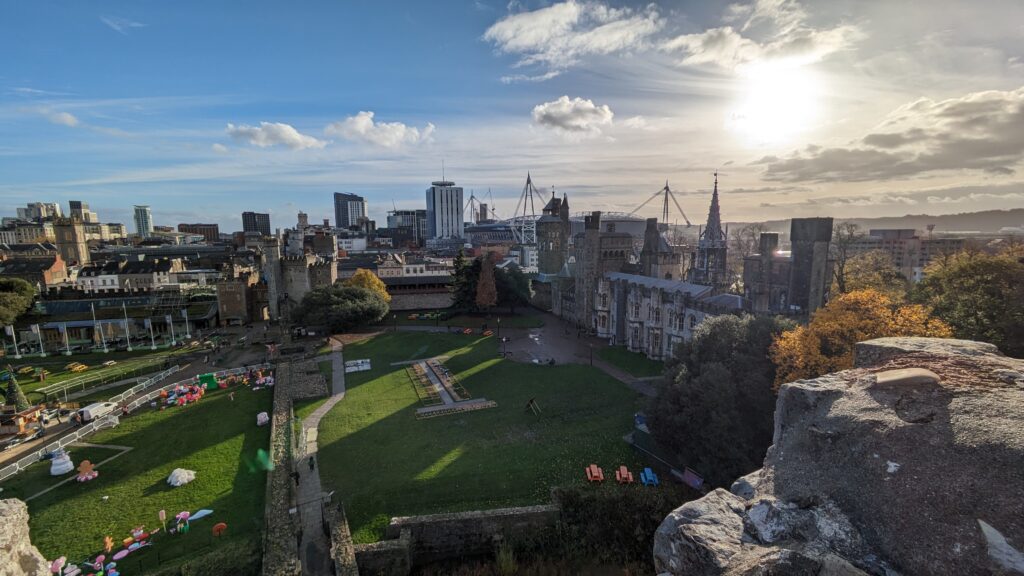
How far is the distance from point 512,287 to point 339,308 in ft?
73.8

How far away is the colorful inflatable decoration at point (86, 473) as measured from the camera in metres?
23.4

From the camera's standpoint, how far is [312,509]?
818 inches

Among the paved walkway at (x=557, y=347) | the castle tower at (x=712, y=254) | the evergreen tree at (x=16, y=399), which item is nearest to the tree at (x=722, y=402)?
the paved walkway at (x=557, y=347)

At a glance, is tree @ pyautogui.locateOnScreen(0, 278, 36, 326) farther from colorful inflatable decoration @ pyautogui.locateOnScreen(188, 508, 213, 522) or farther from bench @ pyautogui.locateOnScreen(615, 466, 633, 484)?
bench @ pyautogui.locateOnScreen(615, 466, 633, 484)

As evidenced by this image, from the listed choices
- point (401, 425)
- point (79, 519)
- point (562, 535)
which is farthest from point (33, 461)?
point (562, 535)

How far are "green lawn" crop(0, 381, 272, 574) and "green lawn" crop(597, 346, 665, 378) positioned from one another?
28.7m

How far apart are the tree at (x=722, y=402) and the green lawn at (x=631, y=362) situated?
1287cm

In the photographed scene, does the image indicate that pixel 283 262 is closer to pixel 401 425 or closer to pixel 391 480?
pixel 401 425

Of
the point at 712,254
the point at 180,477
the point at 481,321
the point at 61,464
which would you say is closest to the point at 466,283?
the point at 481,321

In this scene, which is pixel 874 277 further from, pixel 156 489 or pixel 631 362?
pixel 156 489

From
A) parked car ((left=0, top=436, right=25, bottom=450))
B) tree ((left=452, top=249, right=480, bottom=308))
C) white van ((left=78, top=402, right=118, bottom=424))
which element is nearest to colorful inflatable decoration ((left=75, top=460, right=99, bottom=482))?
white van ((left=78, top=402, right=118, bottom=424))

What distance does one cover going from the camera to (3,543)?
9453mm

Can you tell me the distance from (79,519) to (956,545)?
30546 millimetres

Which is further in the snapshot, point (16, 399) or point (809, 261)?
point (809, 261)
